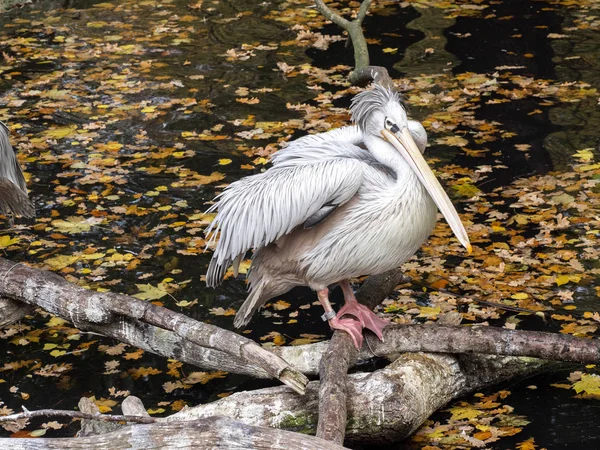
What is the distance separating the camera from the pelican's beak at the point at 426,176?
4.35 meters

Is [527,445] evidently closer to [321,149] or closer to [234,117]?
[321,149]

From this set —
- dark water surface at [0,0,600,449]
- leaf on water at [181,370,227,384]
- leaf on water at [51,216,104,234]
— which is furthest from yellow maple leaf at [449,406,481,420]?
leaf on water at [51,216,104,234]

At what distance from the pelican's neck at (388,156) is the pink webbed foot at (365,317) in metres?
0.70

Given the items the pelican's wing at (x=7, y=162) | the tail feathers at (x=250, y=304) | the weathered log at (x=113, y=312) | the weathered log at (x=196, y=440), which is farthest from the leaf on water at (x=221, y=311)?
the weathered log at (x=196, y=440)

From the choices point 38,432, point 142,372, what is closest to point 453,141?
point 142,372

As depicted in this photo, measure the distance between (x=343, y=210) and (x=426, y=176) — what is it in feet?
1.39

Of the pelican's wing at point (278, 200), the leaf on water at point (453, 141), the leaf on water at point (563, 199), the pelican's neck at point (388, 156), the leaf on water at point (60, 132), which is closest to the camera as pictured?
the pelican's wing at point (278, 200)

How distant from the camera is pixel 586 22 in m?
10.4

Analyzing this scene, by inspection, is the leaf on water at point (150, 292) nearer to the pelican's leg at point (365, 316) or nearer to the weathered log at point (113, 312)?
the weathered log at point (113, 312)

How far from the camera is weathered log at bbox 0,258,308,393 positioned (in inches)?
164

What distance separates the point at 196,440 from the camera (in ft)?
11.3

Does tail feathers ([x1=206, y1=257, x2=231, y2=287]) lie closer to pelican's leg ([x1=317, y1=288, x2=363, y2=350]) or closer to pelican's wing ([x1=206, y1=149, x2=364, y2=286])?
pelican's wing ([x1=206, y1=149, x2=364, y2=286])

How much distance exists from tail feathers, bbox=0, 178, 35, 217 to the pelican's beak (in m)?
2.56

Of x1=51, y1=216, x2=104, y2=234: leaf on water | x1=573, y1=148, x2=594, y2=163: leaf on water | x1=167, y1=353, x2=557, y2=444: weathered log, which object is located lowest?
x1=573, y1=148, x2=594, y2=163: leaf on water
